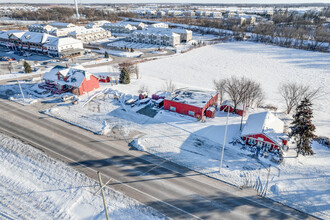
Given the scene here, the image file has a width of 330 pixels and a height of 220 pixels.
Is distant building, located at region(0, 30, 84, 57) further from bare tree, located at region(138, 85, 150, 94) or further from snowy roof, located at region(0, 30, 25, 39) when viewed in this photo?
bare tree, located at region(138, 85, 150, 94)

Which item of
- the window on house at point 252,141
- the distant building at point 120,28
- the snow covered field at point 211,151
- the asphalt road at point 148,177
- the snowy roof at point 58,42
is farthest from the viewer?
the distant building at point 120,28

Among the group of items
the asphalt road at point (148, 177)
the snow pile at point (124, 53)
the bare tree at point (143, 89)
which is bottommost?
the asphalt road at point (148, 177)

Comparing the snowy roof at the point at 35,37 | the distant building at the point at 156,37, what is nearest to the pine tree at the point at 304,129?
the distant building at the point at 156,37

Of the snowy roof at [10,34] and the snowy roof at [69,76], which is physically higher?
the snowy roof at [10,34]

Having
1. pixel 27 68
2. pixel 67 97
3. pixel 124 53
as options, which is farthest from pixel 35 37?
pixel 67 97

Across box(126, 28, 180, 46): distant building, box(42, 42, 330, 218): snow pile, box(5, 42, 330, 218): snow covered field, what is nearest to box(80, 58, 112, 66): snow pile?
box(5, 42, 330, 218): snow covered field

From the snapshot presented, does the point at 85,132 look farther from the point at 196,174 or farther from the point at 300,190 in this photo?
the point at 300,190

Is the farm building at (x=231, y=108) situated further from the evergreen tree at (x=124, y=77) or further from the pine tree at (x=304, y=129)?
the evergreen tree at (x=124, y=77)
